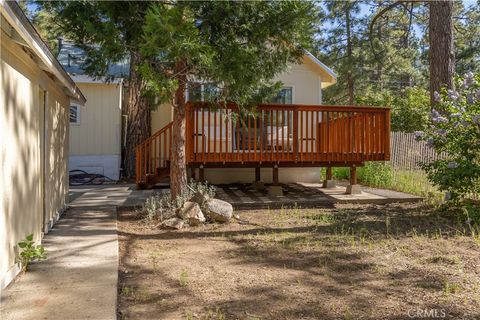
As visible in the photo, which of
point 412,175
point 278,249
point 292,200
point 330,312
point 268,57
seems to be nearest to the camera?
point 330,312

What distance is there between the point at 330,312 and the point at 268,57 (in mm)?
4694

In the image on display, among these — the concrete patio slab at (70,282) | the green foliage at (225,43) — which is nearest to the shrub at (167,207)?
the concrete patio slab at (70,282)

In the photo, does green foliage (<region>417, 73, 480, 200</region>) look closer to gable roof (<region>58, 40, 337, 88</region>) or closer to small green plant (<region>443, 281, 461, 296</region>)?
small green plant (<region>443, 281, 461, 296</region>)

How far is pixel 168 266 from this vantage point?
4.02m

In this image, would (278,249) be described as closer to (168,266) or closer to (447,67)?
(168,266)

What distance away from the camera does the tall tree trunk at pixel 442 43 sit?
28.1 ft

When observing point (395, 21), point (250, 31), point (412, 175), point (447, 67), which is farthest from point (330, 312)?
point (395, 21)

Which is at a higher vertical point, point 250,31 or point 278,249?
point 250,31

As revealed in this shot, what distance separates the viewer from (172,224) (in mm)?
5855

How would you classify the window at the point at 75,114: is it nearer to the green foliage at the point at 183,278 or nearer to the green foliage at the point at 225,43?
the green foliage at the point at 225,43

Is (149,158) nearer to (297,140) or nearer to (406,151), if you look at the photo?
(297,140)

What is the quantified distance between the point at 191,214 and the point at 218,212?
42cm

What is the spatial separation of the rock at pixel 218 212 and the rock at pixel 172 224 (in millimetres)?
461

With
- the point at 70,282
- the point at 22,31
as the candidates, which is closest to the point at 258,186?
the point at 70,282
